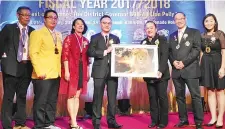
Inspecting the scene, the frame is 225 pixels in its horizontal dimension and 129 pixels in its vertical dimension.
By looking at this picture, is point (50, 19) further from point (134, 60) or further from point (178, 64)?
point (178, 64)

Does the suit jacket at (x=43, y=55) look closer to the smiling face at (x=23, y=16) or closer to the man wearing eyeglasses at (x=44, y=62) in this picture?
A: the man wearing eyeglasses at (x=44, y=62)

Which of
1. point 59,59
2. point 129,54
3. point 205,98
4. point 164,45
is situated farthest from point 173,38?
point 205,98

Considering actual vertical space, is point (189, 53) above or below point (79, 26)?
below

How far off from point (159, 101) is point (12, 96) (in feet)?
6.07

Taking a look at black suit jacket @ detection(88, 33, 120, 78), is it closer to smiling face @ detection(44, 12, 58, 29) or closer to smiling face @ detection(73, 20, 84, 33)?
smiling face @ detection(73, 20, 84, 33)

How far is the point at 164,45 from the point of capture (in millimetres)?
3969

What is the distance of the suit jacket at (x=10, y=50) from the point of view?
3.81m

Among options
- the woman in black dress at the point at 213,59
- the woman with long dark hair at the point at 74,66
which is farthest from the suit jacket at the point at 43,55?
the woman in black dress at the point at 213,59

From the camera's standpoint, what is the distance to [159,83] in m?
4.02

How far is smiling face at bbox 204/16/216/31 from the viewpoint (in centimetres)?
400

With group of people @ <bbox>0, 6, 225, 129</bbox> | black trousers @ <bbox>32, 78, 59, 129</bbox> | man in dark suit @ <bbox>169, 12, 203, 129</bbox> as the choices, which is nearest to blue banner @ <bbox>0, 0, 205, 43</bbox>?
group of people @ <bbox>0, 6, 225, 129</bbox>

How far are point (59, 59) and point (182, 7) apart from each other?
2579mm

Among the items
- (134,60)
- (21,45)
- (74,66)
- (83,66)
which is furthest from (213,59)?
(21,45)

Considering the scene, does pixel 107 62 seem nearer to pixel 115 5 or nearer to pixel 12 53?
pixel 12 53
